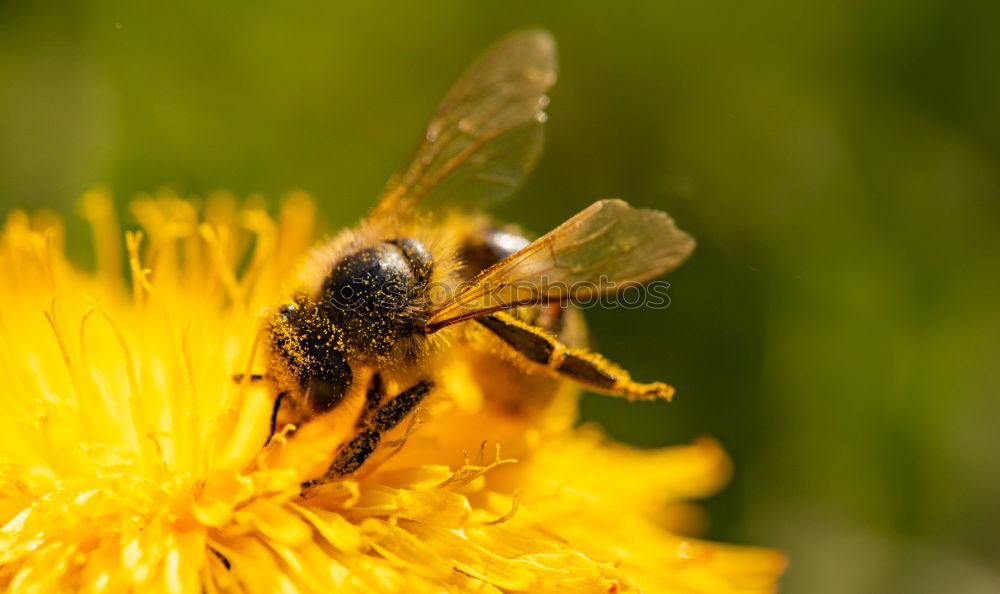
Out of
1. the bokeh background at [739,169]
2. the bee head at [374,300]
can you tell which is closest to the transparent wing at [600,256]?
the bee head at [374,300]

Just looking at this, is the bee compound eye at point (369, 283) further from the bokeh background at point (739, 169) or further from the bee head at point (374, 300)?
the bokeh background at point (739, 169)

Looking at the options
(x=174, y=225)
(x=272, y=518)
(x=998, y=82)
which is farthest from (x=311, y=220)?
(x=998, y=82)

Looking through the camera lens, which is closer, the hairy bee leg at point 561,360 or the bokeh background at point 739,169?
the hairy bee leg at point 561,360

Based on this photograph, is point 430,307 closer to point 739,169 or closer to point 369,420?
point 369,420

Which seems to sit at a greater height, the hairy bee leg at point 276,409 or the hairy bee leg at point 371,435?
the hairy bee leg at point 276,409

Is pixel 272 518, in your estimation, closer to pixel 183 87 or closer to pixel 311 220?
pixel 311 220

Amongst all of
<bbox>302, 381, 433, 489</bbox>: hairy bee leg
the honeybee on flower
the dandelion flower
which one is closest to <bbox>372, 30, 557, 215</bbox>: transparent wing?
the honeybee on flower

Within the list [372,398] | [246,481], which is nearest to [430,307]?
[372,398]
